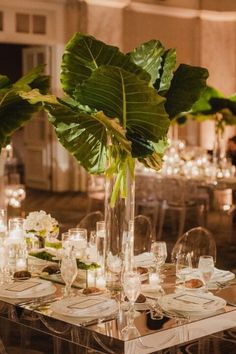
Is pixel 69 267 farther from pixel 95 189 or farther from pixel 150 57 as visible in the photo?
pixel 95 189

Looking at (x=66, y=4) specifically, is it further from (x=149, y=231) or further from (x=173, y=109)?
(x=173, y=109)

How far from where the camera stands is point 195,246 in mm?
3895

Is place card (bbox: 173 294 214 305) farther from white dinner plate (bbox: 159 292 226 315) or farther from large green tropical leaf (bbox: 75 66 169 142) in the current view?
large green tropical leaf (bbox: 75 66 169 142)

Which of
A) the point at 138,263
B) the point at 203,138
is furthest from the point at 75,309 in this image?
the point at 203,138

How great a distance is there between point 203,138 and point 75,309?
11.2 metres

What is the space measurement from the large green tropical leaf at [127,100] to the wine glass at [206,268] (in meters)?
0.69

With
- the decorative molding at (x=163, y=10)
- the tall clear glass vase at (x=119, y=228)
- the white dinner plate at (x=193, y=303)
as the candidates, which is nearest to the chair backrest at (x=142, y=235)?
the tall clear glass vase at (x=119, y=228)

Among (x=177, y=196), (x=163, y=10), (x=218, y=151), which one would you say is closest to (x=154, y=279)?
(x=177, y=196)

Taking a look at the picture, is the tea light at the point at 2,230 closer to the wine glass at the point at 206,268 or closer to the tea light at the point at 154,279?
the tea light at the point at 154,279

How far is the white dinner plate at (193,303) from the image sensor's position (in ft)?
10.0

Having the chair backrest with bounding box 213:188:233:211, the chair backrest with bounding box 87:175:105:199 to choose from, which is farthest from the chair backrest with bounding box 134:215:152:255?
the chair backrest with bounding box 87:175:105:199

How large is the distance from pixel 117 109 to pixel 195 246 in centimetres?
114

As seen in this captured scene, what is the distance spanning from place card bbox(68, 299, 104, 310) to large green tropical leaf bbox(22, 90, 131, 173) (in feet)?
1.78

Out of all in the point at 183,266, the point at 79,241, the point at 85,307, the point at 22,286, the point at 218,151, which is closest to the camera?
the point at 85,307
